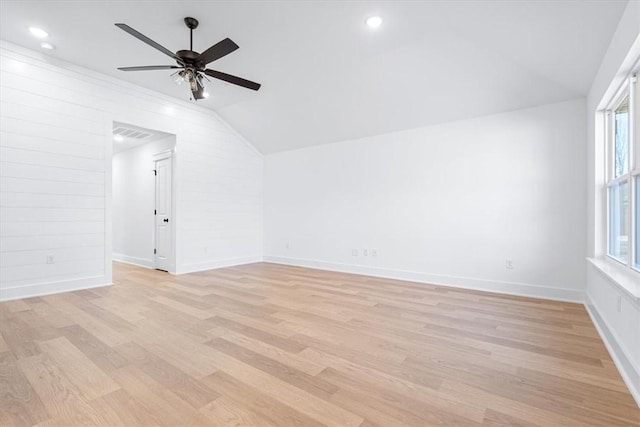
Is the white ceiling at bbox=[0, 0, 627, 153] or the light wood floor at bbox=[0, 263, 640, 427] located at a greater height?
the white ceiling at bbox=[0, 0, 627, 153]

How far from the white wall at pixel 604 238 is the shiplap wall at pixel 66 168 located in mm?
5747

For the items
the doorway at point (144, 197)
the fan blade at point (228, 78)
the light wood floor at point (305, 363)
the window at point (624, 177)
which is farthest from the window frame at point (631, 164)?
the doorway at point (144, 197)

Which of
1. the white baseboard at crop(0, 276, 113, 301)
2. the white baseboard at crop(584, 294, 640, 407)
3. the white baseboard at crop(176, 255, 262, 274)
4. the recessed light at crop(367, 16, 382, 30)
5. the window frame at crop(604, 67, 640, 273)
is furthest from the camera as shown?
the white baseboard at crop(176, 255, 262, 274)

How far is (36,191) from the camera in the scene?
3.87m

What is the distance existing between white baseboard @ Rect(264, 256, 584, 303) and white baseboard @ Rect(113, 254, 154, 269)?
323cm

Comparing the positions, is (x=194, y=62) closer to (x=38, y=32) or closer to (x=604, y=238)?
(x=38, y=32)

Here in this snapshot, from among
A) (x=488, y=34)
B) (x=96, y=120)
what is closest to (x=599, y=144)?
(x=488, y=34)

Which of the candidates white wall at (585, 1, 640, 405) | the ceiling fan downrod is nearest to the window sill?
white wall at (585, 1, 640, 405)

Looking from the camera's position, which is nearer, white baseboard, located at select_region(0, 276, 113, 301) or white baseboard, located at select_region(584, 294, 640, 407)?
white baseboard, located at select_region(584, 294, 640, 407)

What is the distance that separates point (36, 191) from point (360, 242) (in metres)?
4.82

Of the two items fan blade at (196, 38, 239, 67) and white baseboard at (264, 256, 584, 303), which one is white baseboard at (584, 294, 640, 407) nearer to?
white baseboard at (264, 256, 584, 303)

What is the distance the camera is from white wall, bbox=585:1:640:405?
76.7 inches

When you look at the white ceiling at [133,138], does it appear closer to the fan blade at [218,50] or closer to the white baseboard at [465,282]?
the fan blade at [218,50]

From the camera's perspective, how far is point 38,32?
3.42m
